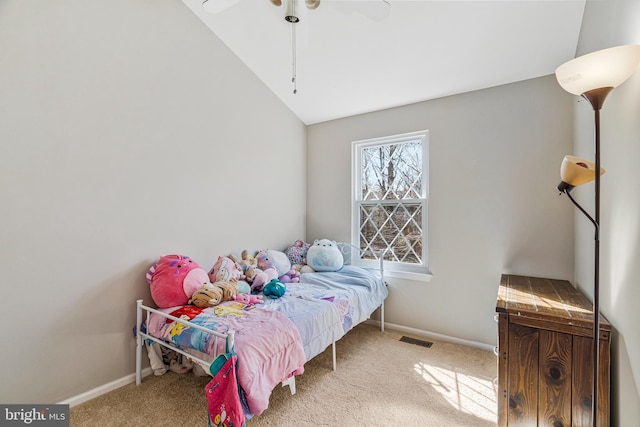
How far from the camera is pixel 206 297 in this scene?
79.4 inches

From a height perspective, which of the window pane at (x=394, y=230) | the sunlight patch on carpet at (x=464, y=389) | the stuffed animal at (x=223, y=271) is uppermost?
the window pane at (x=394, y=230)

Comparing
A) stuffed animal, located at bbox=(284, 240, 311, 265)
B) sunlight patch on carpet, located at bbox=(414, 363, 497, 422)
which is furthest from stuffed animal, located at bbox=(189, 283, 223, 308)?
sunlight patch on carpet, located at bbox=(414, 363, 497, 422)

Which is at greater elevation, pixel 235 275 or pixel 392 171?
pixel 392 171

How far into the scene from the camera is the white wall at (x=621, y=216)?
3.61ft

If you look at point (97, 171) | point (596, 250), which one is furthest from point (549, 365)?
point (97, 171)

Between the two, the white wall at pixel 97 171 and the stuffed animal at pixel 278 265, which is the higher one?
the white wall at pixel 97 171

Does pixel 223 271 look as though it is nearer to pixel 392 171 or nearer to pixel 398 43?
pixel 392 171

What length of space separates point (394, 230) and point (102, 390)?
9.09 ft

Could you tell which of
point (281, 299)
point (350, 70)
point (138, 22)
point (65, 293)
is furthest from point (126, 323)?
point (350, 70)

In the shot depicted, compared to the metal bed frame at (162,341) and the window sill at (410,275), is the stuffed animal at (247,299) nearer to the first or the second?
the metal bed frame at (162,341)

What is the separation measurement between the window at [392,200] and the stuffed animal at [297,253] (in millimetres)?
580

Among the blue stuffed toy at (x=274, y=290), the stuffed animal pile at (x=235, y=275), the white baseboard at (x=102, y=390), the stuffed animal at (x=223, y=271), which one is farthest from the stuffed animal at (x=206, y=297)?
the white baseboard at (x=102, y=390)

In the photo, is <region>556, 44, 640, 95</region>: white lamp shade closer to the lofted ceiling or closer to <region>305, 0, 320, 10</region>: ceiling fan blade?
the lofted ceiling

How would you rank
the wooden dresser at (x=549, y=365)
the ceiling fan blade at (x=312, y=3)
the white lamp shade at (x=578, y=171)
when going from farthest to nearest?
the ceiling fan blade at (x=312, y=3) → the wooden dresser at (x=549, y=365) → the white lamp shade at (x=578, y=171)
